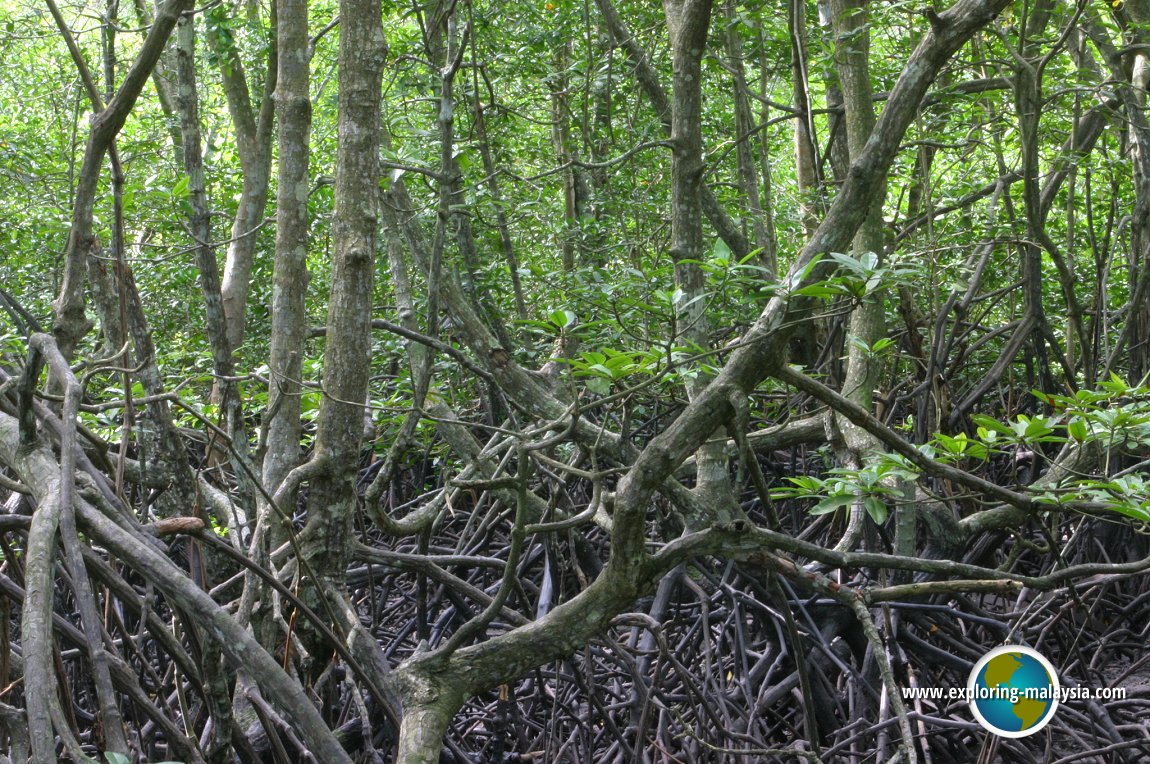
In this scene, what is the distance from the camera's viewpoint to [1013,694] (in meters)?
2.83

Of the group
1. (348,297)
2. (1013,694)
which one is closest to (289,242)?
(348,297)

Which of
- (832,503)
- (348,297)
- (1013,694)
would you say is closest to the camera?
(832,503)

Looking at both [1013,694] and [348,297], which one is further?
[1013,694]

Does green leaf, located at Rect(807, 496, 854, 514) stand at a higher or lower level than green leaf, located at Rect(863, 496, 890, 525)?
higher

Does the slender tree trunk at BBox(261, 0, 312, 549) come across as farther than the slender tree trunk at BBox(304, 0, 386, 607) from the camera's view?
Yes

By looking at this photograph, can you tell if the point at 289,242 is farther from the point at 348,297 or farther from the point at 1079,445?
the point at 1079,445

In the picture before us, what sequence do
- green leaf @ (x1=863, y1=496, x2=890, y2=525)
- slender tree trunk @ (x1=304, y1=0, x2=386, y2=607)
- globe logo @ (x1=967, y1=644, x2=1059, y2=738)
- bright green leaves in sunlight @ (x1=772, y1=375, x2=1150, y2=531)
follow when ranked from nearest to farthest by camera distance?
bright green leaves in sunlight @ (x1=772, y1=375, x2=1150, y2=531), green leaf @ (x1=863, y1=496, x2=890, y2=525), slender tree trunk @ (x1=304, y1=0, x2=386, y2=607), globe logo @ (x1=967, y1=644, x2=1059, y2=738)

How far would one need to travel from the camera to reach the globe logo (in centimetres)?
282

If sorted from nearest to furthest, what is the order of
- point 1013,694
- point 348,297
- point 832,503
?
point 832,503
point 348,297
point 1013,694

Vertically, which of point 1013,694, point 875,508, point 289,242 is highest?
point 289,242

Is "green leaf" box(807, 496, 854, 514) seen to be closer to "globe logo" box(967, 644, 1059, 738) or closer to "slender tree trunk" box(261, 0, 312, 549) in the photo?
"globe logo" box(967, 644, 1059, 738)

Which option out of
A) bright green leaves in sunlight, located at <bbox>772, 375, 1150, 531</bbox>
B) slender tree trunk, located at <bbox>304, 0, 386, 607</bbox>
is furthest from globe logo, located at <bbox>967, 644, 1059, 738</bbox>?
slender tree trunk, located at <bbox>304, 0, 386, 607</bbox>

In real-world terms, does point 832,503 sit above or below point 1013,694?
above

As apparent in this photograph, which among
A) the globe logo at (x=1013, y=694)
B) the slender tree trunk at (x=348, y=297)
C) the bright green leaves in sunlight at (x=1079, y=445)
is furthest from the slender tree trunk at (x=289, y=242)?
the globe logo at (x=1013, y=694)
